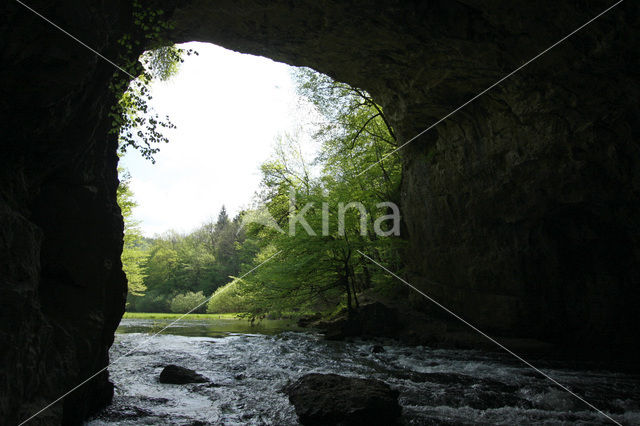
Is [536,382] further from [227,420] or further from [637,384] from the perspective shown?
[227,420]

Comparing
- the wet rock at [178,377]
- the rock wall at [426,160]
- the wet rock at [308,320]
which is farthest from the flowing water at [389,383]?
the wet rock at [308,320]

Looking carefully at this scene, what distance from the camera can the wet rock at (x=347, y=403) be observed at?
439cm

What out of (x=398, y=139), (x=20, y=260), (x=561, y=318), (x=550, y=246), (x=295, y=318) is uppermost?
(x=398, y=139)

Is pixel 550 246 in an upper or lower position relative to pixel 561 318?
upper

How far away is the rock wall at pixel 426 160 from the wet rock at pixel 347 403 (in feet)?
9.41

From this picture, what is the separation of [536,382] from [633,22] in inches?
262

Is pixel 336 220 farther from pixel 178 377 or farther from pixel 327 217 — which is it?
pixel 178 377

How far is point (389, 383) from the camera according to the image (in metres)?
6.61

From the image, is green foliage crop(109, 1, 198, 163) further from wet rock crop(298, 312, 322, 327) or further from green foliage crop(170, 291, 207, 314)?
green foliage crop(170, 291, 207, 314)

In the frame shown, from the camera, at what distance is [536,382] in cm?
659

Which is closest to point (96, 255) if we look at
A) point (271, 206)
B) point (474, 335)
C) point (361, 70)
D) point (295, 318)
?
point (361, 70)

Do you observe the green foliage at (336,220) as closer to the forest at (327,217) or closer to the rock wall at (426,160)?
the forest at (327,217)

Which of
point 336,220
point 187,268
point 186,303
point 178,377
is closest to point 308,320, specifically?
point 336,220

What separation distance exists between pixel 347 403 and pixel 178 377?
151 inches
